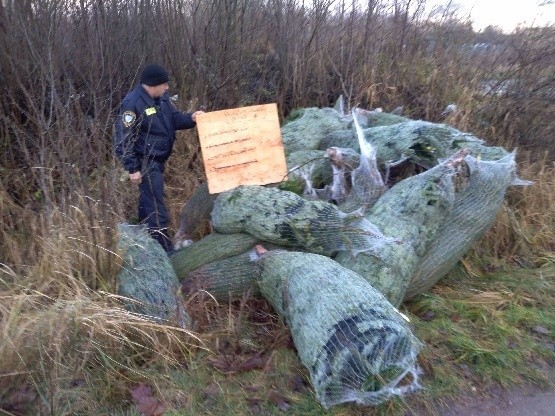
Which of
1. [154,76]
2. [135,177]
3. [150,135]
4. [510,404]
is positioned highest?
[154,76]

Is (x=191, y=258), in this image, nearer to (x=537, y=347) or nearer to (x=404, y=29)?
(x=537, y=347)

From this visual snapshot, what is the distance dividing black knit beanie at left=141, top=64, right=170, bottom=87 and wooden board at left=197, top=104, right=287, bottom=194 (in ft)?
1.53

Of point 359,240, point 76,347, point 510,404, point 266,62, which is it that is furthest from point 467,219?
point 266,62

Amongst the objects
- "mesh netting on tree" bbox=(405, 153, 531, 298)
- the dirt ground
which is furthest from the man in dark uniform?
the dirt ground

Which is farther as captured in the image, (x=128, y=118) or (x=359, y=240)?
(x=128, y=118)

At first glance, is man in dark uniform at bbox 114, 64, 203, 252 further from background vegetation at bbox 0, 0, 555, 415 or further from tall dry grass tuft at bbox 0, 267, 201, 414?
tall dry grass tuft at bbox 0, 267, 201, 414

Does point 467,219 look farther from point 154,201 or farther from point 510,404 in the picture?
point 154,201

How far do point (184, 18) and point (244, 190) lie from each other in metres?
3.61

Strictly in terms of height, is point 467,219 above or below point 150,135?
below

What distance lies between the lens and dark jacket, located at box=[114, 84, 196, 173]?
5.46 metres

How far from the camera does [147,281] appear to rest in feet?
15.2

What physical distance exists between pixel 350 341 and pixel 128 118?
279 centimetres

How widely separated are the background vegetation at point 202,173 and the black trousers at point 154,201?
4.5 inches

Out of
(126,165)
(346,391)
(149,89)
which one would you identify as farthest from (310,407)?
(149,89)
